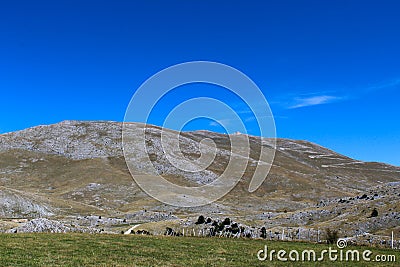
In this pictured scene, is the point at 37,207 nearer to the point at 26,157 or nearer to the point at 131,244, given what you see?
the point at 131,244

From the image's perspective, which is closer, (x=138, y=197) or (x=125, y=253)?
(x=125, y=253)

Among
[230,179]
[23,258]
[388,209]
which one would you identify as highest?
[230,179]

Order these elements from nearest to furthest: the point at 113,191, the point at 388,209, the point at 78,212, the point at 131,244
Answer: the point at 131,244 → the point at 388,209 → the point at 78,212 → the point at 113,191

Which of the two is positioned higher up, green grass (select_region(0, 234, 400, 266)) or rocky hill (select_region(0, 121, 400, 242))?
rocky hill (select_region(0, 121, 400, 242))

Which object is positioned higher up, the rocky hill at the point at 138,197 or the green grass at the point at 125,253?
the rocky hill at the point at 138,197

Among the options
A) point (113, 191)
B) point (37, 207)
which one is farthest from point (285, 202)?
point (37, 207)

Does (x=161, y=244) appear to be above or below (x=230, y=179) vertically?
below

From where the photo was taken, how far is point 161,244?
32750 mm

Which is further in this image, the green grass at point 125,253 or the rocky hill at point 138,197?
the rocky hill at point 138,197

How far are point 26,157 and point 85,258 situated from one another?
609ft

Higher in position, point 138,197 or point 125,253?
point 138,197

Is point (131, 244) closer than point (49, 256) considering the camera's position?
No

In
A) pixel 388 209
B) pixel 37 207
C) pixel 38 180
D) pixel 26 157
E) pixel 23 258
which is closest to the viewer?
pixel 23 258

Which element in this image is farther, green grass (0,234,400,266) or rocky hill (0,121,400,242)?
rocky hill (0,121,400,242)
